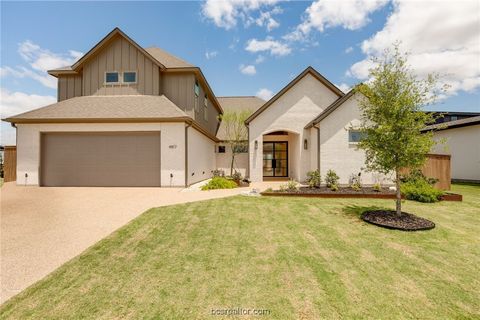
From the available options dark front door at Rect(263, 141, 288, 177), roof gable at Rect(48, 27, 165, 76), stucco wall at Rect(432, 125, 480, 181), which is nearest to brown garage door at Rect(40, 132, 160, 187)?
roof gable at Rect(48, 27, 165, 76)

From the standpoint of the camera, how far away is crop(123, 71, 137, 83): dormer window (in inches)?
571

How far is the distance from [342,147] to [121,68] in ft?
49.6

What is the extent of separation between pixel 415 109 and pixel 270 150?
38.7 ft

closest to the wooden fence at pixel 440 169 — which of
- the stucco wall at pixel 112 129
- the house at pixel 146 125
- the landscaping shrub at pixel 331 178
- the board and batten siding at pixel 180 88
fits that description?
the house at pixel 146 125

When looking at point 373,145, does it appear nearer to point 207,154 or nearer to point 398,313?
point 398,313

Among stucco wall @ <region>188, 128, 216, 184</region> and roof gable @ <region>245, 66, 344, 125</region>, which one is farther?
roof gable @ <region>245, 66, 344, 125</region>

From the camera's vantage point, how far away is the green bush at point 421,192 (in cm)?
Result: 854

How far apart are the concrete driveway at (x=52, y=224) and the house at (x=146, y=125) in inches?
90.1

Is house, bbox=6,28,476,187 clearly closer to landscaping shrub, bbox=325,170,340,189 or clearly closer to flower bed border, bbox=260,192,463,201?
landscaping shrub, bbox=325,170,340,189

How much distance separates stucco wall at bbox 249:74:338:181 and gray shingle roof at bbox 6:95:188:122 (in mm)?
5104

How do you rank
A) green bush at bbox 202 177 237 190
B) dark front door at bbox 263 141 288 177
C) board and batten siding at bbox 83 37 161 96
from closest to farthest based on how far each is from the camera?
1. green bush at bbox 202 177 237 190
2. board and batten siding at bbox 83 37 161 96
3. dark front door at bbox 263 141 288 177

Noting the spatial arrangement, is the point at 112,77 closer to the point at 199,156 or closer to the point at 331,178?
the point at 199,156

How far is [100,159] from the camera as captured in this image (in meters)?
12.5

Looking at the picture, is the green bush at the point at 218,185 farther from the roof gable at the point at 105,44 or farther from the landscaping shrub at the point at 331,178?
the roof gable at the point at 105,44
